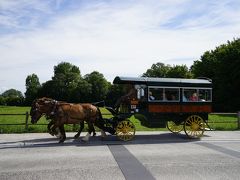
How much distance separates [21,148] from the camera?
14.2 metres

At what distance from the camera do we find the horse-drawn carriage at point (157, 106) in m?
16.6

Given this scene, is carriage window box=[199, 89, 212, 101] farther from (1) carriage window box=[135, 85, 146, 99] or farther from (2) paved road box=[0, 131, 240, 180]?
(1) carriage window box=[135, 85, 146, 99]

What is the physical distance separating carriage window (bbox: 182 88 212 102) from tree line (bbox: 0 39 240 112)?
823 inches

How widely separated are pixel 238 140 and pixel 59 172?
380 inches

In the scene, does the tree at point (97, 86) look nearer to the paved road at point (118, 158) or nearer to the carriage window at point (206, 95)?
the carriage window at point (206, 95)

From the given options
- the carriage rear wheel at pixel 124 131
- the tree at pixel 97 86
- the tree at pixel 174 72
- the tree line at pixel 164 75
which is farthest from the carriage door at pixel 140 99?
the tree at pixel 97 86

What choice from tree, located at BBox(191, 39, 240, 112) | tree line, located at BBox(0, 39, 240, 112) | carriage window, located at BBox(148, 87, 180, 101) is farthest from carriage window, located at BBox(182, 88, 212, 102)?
tree, located at BBox(191, 39, 240, 112)

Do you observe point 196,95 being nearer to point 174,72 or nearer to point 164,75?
point 174,72

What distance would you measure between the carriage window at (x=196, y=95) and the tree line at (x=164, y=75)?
20.9 meters

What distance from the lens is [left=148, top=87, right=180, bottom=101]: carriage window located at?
17156 mm

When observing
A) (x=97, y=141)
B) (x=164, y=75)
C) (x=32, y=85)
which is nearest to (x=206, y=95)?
(x=97, y=141)

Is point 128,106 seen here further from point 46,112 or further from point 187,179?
point 187,179

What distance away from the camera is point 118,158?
12.3 metres

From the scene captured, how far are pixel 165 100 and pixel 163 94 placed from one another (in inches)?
11.1
